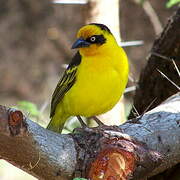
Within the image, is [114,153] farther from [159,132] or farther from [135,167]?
[159,132]

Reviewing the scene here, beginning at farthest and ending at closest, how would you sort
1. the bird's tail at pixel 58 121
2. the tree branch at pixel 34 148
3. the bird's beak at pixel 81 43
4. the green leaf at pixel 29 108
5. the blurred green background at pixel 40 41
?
the blurred green background at pixel 40 41
the green leaf at pixel 29 108
the bird's tail at pixel 58 121
the bird's beak at pixel 81 43
the tree branch at pixel 34 148

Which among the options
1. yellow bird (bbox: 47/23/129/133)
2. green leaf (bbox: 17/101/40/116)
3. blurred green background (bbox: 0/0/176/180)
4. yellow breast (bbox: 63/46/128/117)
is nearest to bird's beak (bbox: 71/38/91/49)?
yellow bird (bbox: 47/23/129/133)

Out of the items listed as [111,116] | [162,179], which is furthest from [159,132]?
[111,116]

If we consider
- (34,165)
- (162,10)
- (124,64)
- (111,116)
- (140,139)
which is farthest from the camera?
(162,10)

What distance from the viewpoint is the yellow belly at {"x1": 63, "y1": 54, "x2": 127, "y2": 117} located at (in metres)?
4.85

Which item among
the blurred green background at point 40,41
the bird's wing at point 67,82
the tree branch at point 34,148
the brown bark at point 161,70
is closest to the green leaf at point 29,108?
the bird's wing at point 67,82

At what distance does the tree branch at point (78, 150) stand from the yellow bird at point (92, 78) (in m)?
0.80

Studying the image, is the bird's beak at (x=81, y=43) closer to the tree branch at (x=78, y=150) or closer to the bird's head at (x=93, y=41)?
the bird's head at (x=93, y=41)

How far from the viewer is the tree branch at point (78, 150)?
3.36 meters

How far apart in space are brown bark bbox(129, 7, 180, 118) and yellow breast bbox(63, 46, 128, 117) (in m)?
0.55

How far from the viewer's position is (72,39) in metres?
11.5

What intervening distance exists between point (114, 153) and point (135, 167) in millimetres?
179

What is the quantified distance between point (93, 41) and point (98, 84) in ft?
1.52

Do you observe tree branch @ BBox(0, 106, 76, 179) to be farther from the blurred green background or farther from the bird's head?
the blurred green background
